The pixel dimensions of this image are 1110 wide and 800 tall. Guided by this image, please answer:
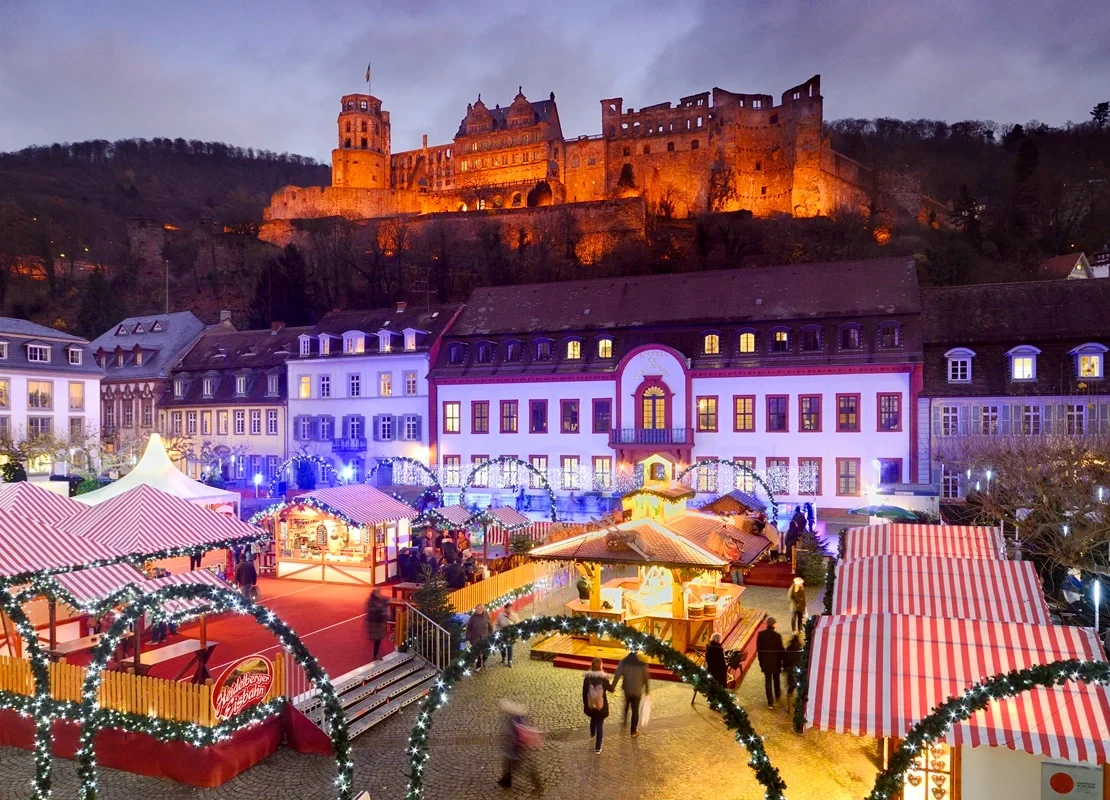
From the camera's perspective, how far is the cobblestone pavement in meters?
9.98

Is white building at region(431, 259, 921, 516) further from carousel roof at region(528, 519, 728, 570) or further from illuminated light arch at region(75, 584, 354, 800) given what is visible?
illuminated light arch at region(75, 584, 354, 800)

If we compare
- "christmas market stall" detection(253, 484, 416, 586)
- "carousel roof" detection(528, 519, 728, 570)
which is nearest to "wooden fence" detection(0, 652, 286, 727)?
"carousel roof" detection(528, 519, 728, 570)

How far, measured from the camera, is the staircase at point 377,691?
38.5ft

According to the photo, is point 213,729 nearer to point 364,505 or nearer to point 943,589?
point 943,589

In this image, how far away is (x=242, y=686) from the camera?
34.6ft

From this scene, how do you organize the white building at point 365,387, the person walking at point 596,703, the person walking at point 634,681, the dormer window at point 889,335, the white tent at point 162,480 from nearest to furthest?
1. the person walking at point 596,703
2. the person walking at point 634,681
3. the white tent at point 162,480
4. the dormer window at point 889,335
5. the white building at point 365,387

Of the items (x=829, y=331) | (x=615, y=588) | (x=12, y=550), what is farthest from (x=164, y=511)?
(x=829, y=331)

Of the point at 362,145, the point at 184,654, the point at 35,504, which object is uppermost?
the point at 362,145

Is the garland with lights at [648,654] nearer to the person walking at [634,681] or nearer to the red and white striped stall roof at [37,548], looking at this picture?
the person walking at [634,681]

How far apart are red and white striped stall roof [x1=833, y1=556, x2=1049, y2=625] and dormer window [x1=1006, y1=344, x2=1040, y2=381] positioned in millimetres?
22269

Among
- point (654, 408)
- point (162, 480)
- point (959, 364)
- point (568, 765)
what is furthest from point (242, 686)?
point (959, 364)

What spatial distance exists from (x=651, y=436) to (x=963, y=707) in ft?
Result: 92.7

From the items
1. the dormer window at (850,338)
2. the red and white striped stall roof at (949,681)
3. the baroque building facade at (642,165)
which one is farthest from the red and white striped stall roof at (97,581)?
the baroque building facade at (642,165)

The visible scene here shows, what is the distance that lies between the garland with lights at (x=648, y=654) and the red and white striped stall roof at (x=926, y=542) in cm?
730
